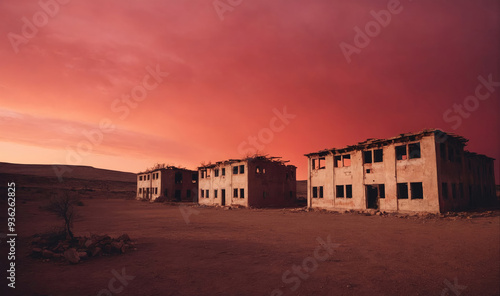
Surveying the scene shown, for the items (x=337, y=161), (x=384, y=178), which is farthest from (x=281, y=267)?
(x=337, y=161)

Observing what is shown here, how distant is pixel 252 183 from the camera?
35.2 metres

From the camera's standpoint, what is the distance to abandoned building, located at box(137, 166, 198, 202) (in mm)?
50625

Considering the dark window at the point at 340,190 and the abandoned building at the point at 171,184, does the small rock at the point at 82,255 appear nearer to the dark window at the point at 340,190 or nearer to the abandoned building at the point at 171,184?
the dark window at the point at 340,190

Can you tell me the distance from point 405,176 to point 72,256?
75.4 ft

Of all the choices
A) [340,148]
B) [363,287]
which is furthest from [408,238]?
[340,148]

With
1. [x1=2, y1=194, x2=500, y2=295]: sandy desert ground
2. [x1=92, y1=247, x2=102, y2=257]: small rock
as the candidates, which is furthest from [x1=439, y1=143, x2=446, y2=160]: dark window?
[x1=92, y1=247, x2=102, y2=257]: small rock

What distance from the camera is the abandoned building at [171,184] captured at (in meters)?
50.6

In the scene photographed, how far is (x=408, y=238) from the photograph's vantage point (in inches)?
496

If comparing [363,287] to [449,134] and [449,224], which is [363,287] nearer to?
[449,224]

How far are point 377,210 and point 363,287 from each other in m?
19.5

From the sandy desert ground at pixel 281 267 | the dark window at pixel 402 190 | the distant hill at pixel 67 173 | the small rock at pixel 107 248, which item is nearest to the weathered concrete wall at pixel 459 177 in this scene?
the dark window at pixel 402 190

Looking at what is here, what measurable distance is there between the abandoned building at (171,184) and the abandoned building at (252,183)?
1108cm

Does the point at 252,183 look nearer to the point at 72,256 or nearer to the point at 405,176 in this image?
the point at 405,176

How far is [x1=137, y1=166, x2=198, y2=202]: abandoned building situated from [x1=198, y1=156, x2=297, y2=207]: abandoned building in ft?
36.3
